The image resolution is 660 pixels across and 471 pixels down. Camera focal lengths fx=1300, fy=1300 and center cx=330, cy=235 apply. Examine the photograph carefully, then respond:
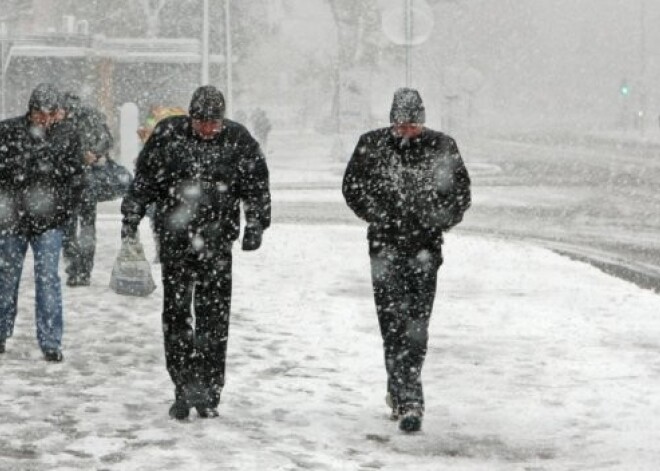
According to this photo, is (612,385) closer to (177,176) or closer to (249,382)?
(249,382)

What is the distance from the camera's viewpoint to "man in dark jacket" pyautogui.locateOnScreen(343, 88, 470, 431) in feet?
22.4

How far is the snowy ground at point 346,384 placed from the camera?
6.29 metres

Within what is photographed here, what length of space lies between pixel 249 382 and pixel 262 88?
6790 centimetres

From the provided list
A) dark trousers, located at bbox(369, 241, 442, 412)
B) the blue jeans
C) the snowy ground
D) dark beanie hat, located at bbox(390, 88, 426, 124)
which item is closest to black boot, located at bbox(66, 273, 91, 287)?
the snowy ground

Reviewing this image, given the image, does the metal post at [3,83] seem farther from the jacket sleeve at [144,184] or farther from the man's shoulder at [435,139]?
the man's shoulder at [435,139]

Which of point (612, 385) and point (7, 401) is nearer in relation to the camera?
point (7, 401)

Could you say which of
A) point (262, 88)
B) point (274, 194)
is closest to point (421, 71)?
point (262, 88)

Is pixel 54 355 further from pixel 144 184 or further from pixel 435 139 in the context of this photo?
pixel 435 139

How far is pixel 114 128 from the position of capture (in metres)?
36.2

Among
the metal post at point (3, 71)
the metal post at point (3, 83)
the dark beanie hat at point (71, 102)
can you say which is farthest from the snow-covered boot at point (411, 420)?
the metal post at point (3, 83)

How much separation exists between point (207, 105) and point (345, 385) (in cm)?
230

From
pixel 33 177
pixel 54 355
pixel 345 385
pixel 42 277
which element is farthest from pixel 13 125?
pixel 345 385

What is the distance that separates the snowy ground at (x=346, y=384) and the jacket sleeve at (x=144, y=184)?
1.07 meters

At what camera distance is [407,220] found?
22.5ft
